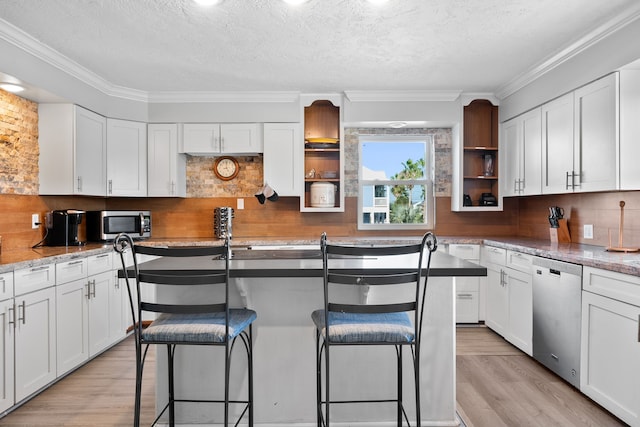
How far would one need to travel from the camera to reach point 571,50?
10.3 ft

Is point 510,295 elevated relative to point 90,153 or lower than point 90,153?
lower

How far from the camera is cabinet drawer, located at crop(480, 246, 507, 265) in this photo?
3.71m

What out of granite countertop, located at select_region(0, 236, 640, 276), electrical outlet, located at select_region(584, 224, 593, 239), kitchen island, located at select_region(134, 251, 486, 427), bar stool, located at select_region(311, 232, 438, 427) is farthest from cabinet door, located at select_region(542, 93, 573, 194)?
bar stool, located at select_region(311, 232, 438, 427)

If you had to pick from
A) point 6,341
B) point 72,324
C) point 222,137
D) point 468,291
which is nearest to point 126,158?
point 222,137

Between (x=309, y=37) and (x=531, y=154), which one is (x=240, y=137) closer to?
(x=309, y=37)

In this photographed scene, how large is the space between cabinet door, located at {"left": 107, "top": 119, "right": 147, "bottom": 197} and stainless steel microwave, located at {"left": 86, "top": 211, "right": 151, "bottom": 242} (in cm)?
24

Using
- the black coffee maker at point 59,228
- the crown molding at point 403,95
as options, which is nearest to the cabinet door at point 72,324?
the black coffee maker at point 59,228

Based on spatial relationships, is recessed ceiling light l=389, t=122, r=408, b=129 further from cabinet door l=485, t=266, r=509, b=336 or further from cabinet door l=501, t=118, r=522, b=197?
cabinet door l=485, t=266, r=509, b=336

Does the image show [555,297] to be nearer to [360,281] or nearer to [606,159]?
[606,159]

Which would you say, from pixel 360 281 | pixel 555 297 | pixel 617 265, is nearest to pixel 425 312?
pixel 360 281

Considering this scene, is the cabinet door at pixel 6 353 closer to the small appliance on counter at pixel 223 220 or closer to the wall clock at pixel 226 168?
the small appliance on counter at pixel 223 220

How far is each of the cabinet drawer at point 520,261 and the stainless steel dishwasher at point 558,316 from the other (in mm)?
119

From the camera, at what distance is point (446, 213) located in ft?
15.7

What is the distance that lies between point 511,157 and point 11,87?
449cm
